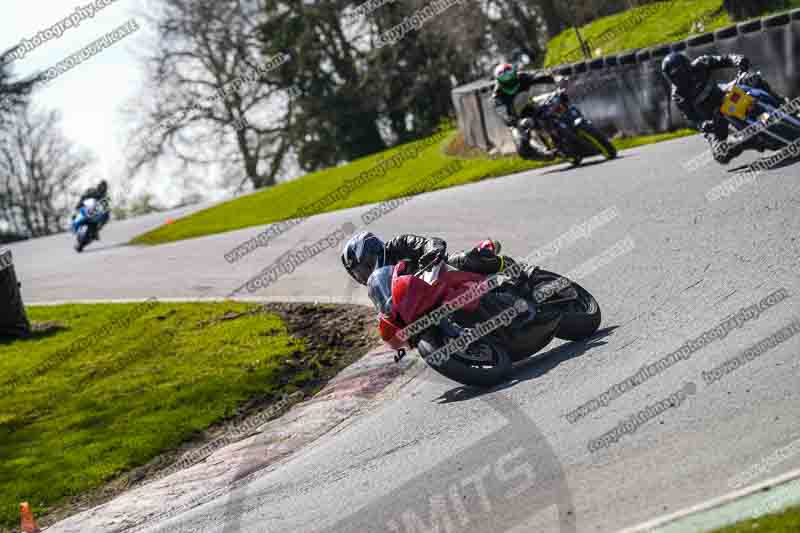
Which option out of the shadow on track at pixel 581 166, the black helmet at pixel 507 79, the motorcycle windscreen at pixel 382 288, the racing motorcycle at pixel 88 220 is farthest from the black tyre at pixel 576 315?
the racing motorcycle at pixel 88 220

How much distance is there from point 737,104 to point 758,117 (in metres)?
0.32

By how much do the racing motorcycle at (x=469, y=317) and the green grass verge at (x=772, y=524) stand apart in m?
3.47

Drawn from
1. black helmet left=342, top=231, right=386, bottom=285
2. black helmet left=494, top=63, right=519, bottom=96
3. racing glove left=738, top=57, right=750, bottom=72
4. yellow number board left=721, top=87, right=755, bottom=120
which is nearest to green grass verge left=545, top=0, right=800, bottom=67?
black helmet left=494, top=63, right=519, bottom=96

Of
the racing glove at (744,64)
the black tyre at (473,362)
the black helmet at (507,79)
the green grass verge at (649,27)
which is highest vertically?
the green grass verge at (649,27)

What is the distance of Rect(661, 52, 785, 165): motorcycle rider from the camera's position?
13.5 metres

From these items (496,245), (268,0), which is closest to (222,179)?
(268,0)

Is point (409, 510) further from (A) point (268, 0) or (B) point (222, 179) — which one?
(B) point (222, 179)

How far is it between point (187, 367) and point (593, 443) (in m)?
7.08

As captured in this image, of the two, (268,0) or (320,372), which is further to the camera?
(268,0)

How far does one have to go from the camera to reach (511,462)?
645cm

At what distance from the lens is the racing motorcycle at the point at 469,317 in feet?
26.9

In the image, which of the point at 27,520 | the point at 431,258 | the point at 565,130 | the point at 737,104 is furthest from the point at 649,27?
the point at 27,520

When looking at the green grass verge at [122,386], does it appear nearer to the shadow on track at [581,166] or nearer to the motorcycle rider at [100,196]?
the shadow on track at [581,166]

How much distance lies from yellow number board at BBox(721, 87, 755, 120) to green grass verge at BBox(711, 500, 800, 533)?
8.89 meters
